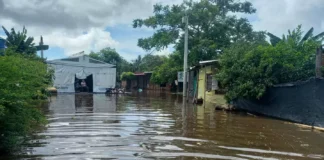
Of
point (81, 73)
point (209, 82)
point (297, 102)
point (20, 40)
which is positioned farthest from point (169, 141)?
point (81, 73)

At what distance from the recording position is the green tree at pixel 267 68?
1162 centimetres

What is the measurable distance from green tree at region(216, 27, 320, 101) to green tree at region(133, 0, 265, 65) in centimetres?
1191

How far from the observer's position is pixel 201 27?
27.4 metres

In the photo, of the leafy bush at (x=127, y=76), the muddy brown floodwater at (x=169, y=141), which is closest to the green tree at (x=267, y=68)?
the muddy brown floodwater at (x=169, y=141)

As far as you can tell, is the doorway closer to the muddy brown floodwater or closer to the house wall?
the house wall

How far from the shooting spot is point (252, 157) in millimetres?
5520

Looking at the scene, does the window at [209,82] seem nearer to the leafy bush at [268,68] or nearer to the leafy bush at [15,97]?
the leafy bush at [268,68]

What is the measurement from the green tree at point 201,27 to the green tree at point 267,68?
11.9 m

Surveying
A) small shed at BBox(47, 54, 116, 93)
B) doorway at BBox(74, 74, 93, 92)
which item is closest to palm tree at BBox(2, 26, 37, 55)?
small shed at BBox(47, 54, 116, 93)

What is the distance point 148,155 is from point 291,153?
9.62ft

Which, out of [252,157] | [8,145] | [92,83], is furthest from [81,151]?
[92,83]

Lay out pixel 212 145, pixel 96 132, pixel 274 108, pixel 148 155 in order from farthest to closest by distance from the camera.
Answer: pixel 274 108
pixel 96 132
pixel 212 145
pixel 148 155

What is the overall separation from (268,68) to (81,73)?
22.2 metres

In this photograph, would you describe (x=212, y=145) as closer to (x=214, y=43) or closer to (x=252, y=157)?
(x=252, y=157)
